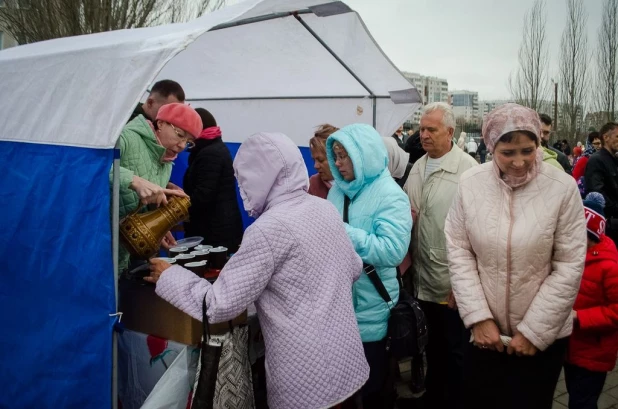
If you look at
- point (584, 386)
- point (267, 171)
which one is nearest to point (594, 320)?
point (584, 386)

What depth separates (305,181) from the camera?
2.06 m

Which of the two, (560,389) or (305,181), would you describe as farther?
(560,389)

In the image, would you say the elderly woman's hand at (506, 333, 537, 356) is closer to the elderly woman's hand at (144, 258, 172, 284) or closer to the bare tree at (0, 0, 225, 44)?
the elderly woman's hand at (144, 258, 172, 284)

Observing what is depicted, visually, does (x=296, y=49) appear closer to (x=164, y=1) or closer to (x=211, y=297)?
(x=211, y=297)

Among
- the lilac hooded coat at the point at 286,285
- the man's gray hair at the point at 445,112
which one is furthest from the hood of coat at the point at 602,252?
the lilac hooded coat at the point at 286,285

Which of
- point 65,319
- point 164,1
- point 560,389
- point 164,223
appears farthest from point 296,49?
point 164,1

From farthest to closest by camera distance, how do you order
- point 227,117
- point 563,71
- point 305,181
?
point 563,71, point 227,117, point 305,181

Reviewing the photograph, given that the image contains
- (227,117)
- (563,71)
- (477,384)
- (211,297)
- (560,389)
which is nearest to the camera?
(211,297)

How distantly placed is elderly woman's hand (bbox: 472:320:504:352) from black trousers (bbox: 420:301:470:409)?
85 cm

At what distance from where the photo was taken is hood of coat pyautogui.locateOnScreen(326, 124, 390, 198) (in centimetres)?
263

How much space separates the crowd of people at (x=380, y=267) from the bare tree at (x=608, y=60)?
19106mm

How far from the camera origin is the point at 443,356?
133 inches

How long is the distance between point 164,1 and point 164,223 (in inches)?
473

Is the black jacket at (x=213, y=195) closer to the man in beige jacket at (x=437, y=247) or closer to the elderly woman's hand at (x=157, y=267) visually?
the man in beige jacket at (x=437, y=247)
